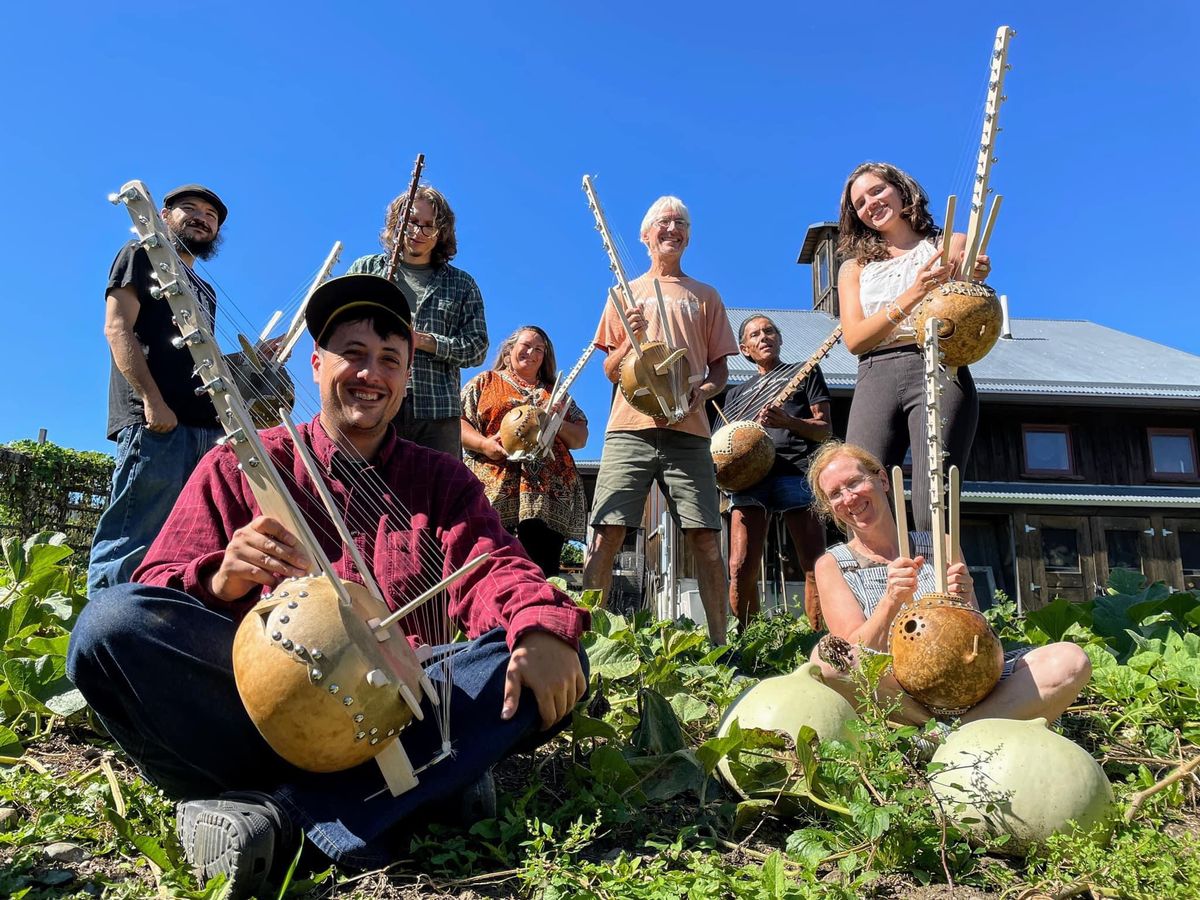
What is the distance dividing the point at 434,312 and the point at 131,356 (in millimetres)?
1350

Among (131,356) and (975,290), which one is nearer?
(975,290)

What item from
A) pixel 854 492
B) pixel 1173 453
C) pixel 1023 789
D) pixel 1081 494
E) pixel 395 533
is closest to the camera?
pixel 1023 789

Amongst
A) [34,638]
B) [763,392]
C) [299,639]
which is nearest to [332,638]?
[299,639]

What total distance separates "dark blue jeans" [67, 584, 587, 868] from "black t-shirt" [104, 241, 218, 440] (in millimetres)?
1993

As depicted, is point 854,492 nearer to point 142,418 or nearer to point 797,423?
point 797,423

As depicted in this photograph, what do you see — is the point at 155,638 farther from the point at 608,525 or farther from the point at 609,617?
the point at 608,525

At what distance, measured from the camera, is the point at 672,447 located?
4.53 meters

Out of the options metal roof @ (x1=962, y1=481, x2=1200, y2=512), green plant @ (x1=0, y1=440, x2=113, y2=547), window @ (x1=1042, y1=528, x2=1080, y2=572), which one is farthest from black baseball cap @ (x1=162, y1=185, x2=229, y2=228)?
window @ (x1=1042, y1=528, x2=1080, y2=572)

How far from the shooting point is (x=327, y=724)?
1.77 m

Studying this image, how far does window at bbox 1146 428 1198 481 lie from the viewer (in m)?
15.8

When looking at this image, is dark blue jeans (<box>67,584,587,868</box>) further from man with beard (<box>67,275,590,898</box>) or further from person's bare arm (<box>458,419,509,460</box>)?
person's bare arm (<box>458,419,509,460</box>)

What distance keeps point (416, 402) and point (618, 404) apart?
1.04 m

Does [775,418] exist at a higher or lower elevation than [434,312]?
lower

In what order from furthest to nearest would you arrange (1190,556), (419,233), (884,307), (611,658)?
1. (1190,556)
2. (419,233)
3. (884,307)
4. (611,658)
